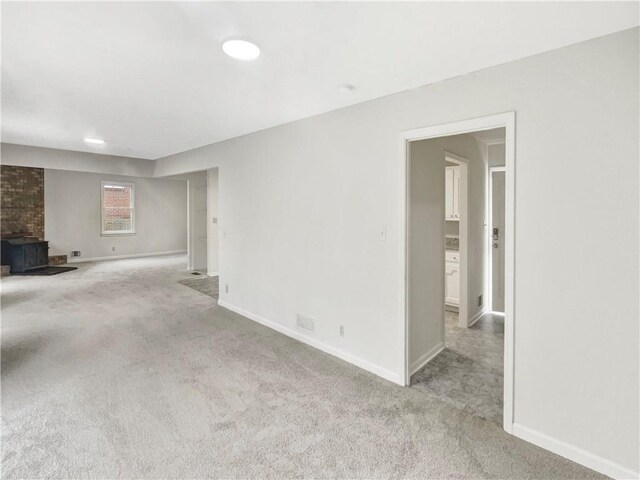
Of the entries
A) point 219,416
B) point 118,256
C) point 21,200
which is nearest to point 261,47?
point 219,416

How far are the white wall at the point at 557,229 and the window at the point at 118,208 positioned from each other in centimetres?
871

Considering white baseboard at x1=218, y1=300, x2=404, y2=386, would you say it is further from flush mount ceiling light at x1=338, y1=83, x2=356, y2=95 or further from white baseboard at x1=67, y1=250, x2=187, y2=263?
white baseboard at x1=67, y1=250, x2=187, y2=263

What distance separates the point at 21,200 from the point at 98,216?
5.39 ft

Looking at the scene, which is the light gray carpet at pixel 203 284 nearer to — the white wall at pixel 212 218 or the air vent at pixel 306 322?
the white wall at pixel 212 218

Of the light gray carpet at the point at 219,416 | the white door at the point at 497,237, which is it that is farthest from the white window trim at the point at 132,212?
the white door at the point at 497,237

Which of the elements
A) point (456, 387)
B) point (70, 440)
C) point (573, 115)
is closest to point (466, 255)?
point (456, 387)

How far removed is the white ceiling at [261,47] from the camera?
1642 millimetres

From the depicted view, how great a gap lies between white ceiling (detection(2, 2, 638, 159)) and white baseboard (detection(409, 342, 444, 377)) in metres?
2.34

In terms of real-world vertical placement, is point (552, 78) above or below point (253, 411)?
above

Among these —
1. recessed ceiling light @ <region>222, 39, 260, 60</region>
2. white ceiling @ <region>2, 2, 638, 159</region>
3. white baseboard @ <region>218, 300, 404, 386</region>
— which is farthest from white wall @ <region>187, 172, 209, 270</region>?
recessed ceiling light @ <region>222, 39, 260, 60</region>

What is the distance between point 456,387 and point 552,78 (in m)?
2.28

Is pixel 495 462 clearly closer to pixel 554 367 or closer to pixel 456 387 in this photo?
pixel 554 367

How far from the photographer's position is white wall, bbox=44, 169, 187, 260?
8.47 meters

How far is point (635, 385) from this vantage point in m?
1.77
